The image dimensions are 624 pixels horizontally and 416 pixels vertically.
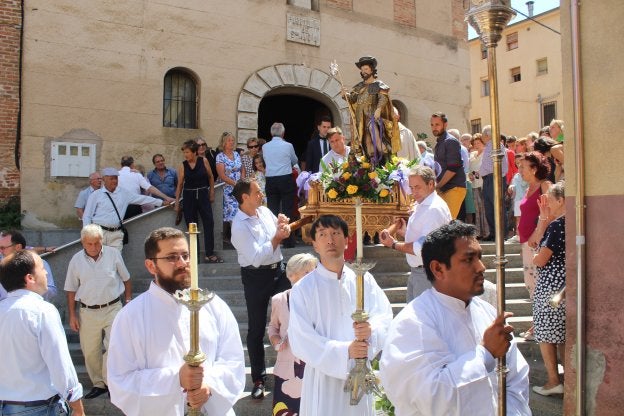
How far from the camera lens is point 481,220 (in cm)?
1112

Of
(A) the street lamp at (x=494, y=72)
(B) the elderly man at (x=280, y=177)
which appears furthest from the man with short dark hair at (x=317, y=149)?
(A) the street lamp at (x=494, y=72)

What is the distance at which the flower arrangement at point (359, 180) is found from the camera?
27.8 ft

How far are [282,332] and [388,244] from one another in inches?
50.2

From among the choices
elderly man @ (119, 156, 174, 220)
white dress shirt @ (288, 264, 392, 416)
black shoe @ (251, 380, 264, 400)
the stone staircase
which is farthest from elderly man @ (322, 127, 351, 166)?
white dress shirt @ (288, 264, 392, 416)

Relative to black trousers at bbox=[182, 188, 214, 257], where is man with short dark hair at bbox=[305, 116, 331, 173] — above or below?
above

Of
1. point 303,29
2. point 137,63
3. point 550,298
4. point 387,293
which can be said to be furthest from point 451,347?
point 303,29

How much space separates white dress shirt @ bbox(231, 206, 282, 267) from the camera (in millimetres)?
6227

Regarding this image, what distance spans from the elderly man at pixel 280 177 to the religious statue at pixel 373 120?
1.33 m

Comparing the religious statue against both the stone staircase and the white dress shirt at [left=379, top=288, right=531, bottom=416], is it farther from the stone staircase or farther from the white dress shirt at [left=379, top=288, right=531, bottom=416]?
the white dress shirt at [left=379, top=288, right=531, bottom=416]

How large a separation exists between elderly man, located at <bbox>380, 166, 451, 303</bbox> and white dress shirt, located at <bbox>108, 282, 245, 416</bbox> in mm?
2724

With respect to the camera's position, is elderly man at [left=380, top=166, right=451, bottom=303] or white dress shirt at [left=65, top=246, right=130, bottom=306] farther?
white dress shirt at [left=65, top=246, right=130, bottom=306]

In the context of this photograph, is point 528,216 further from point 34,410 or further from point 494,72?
point 34,410

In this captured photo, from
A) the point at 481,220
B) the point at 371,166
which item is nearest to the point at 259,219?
the point at 371,166

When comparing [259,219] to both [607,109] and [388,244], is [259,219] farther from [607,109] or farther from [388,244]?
[607,109]
